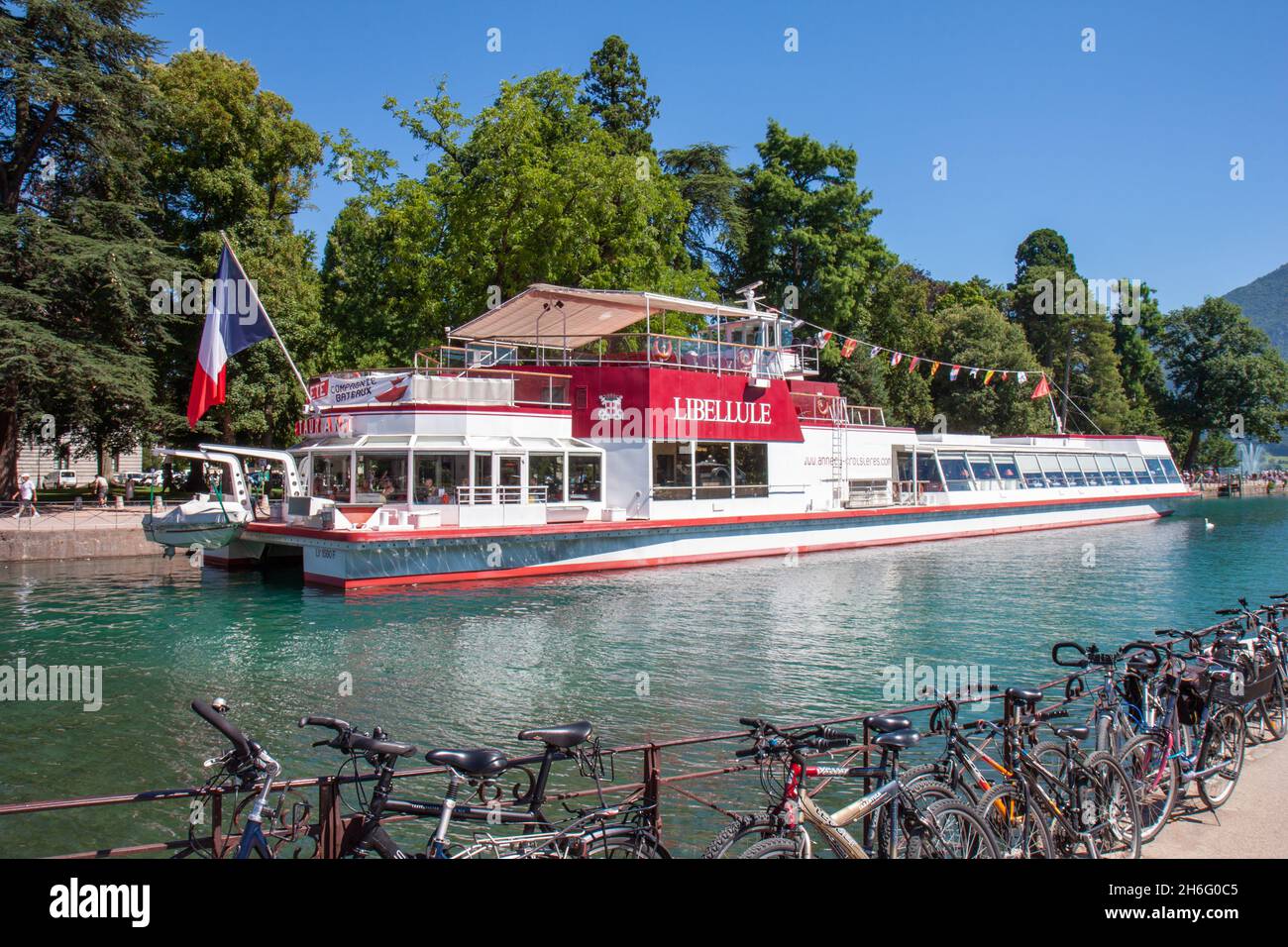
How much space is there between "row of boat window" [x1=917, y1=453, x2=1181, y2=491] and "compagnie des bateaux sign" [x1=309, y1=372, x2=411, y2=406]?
774 inches

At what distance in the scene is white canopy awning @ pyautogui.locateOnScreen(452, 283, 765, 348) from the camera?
23.9 metres

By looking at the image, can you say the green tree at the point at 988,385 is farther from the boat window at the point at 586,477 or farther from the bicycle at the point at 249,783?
the bicycle at the point at 249,783

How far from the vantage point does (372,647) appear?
597 inches

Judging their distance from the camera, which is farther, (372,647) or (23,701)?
(372,647)

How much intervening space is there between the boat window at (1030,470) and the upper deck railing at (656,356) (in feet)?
42.4

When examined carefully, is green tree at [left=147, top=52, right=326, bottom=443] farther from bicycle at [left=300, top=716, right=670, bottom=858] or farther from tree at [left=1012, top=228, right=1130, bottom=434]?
tree at [left=1012, top=228, right=1130, bottom=434]

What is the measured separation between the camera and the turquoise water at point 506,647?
10398mm

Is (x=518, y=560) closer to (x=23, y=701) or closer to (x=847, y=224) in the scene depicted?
(x=23, y=701)

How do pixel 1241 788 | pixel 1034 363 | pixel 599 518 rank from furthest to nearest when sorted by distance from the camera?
pixel 1034 363, pixel 599 518, pixel 1241 788

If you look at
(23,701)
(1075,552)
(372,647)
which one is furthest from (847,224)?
(23,701)

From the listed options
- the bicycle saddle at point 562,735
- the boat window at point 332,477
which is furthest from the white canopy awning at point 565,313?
the bicycle saddle at point 562,735

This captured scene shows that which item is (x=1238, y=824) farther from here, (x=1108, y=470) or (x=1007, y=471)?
(x=1108, y=470)
